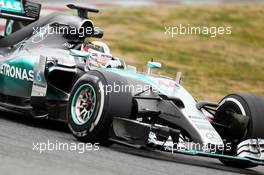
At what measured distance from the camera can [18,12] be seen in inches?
438

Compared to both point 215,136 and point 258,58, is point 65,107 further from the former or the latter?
point 258,58

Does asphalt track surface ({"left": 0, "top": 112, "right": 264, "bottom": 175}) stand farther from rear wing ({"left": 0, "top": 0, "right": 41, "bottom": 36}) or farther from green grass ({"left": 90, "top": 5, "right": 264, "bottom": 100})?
green grass ({"left": 90, "top": 5, "right": 264, "bottom": 100})

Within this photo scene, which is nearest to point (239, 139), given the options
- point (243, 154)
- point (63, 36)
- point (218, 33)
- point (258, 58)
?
point (243, 154)

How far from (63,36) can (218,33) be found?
10388 millimetres

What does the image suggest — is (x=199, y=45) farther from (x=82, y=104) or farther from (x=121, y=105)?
(x=121, y=105)

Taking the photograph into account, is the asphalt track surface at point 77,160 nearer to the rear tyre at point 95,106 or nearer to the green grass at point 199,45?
the rear tyre at point 95,106

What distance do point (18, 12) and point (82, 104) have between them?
8.30 ft

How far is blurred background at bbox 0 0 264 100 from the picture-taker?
16.5m

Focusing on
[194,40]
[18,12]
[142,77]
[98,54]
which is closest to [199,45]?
[194,40]

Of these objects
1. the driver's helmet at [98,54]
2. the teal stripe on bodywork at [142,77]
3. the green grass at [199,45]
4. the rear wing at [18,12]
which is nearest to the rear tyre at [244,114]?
the teal stripe on bodywork at [142,77]

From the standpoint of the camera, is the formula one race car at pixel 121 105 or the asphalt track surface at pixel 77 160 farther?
the formula one race car at pixel 121 105

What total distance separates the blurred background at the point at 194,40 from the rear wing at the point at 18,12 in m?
4.13

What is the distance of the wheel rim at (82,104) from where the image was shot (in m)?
8.98

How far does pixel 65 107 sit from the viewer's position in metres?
9.68
